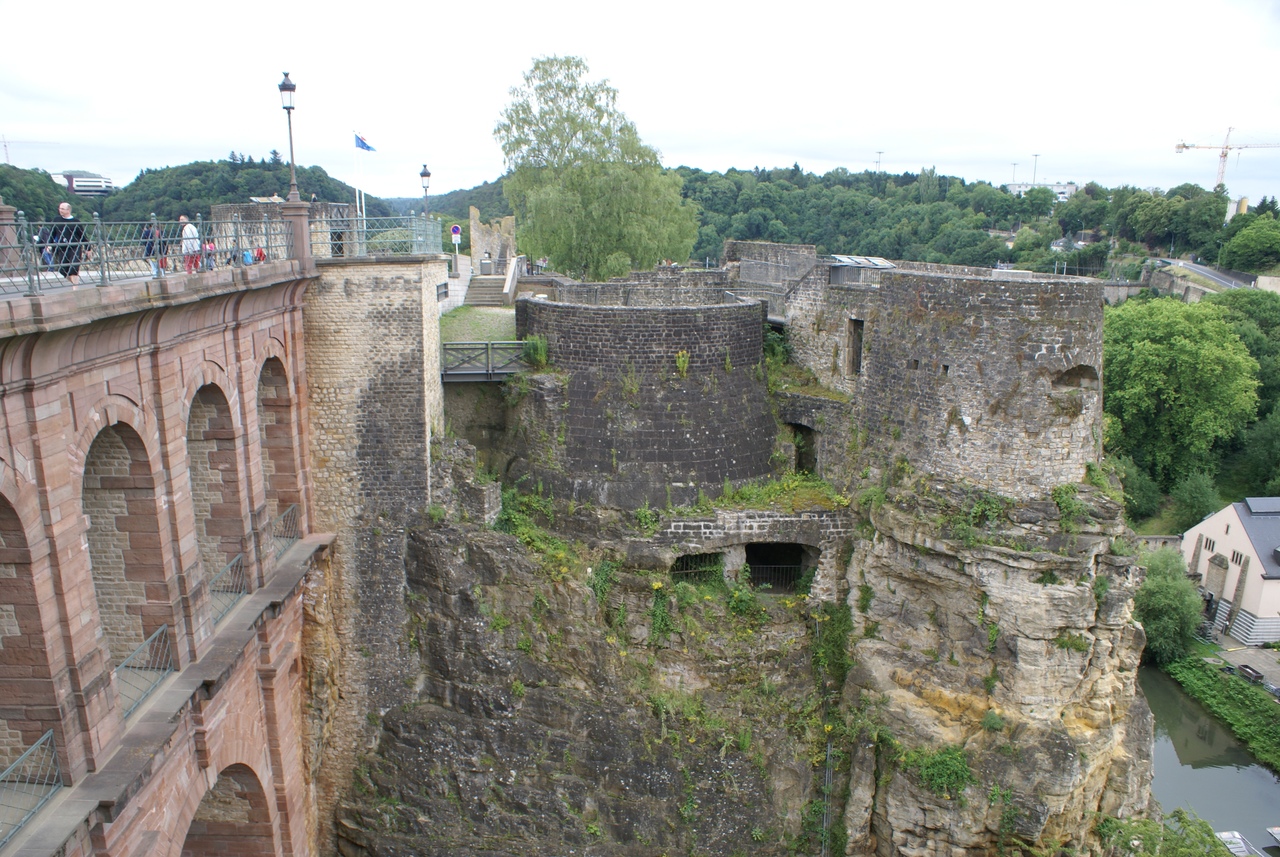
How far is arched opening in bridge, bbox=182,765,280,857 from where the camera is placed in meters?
12.5

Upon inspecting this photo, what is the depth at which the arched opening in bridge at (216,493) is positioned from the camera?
37.9 feet

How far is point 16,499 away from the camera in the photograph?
753 cm

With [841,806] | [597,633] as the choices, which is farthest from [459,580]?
[841,806]

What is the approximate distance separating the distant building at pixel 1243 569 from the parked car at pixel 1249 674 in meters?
2.41

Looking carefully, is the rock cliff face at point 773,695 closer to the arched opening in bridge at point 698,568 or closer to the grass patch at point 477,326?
the arched opening in bridge at point 698,568

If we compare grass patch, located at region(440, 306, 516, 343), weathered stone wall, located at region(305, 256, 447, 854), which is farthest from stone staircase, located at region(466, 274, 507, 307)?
weathered stone wall, located at region(305, 256, 447, 854)

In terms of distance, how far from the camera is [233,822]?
42.0 feet

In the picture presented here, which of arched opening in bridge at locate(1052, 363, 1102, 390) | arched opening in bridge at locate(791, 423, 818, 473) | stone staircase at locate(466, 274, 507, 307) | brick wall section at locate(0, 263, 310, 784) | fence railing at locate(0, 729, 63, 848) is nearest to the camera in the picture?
brick wall section at locate(0, 263, 310, 784)

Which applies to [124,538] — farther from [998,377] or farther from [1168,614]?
[1168,614]

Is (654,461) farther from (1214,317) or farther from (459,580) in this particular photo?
(1214,317)

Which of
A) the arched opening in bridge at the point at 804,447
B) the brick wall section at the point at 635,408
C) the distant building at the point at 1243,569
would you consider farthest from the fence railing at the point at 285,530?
→ the distant building at the point at 1243,569

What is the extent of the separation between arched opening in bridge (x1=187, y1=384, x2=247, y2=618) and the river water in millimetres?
21560

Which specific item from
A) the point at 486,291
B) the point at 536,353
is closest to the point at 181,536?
the point at 536,353

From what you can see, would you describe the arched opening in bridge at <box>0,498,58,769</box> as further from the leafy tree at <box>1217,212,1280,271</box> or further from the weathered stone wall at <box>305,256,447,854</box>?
the leafy tree at <box>1217,212,1280,271</box>
